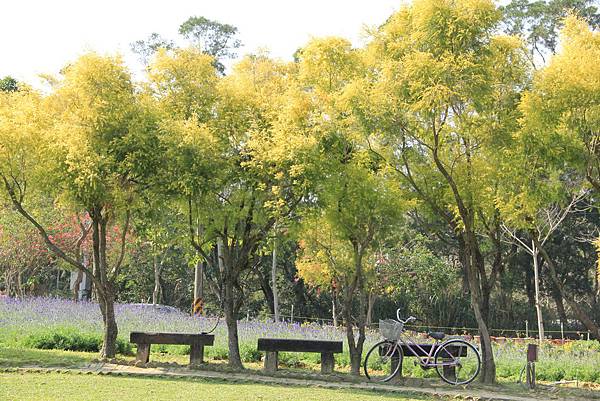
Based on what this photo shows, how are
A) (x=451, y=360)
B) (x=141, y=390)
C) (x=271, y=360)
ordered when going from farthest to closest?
(x=271, y=360)
(x=451, y=360)
(x=141, y=390)

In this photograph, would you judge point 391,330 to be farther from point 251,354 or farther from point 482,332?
point 251,354

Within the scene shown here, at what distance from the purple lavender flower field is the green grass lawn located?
466 cm

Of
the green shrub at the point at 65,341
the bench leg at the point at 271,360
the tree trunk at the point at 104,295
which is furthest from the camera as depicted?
the green shrub at the point at 65,341

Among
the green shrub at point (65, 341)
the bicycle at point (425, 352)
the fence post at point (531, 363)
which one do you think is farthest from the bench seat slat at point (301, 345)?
the green shrub at point (65, 341)

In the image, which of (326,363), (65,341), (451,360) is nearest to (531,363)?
(451,360)

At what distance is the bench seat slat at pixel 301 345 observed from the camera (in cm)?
1284

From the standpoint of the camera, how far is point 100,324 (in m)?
16.9

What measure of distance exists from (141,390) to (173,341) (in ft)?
11.4

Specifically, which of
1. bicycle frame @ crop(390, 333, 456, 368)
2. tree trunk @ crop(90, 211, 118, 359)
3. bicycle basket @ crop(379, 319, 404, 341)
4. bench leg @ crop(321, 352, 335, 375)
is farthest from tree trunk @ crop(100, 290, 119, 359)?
bicycle frame @ crop(390, 333, 456, 368)

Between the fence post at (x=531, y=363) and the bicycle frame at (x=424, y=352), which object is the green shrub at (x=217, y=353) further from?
the fence post at (x=531, y=363)

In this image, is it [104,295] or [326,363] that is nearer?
[326,363]

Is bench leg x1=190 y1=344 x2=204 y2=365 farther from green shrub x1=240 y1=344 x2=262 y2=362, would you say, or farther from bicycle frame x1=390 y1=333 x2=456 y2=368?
bicycle frame x1=390 y1=333 x2=456 y2=368

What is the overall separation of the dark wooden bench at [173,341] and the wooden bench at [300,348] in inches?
40.4

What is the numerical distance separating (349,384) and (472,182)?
3771 mm
